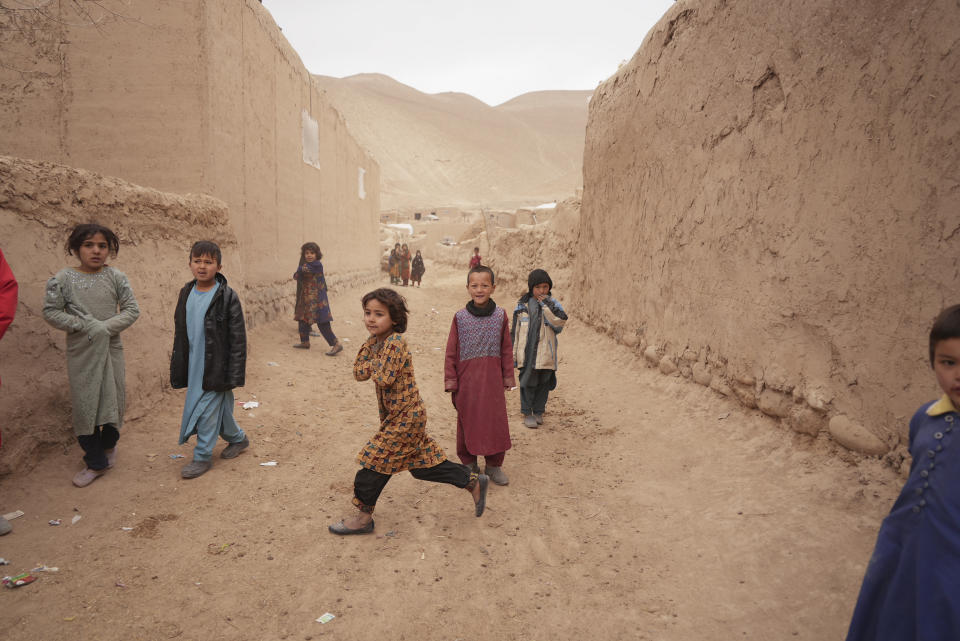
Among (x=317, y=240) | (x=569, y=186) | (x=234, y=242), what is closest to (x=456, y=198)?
(x=569, y=186)

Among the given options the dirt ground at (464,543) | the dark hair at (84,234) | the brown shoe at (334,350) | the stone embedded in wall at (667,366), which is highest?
the dark hair at (84,234)

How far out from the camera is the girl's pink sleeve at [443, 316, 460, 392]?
3.32 m

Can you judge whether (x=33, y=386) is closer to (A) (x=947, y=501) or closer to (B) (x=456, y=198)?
(A) (x=947, y=501)

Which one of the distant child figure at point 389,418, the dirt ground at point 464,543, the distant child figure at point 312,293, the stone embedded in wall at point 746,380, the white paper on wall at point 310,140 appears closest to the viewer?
the dirt ground at point 464,543

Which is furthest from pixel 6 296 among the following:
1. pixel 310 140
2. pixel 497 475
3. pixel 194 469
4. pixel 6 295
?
pixel 310 140

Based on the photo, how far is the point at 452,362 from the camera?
3.34 m

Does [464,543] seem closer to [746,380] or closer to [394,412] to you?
[394,412]

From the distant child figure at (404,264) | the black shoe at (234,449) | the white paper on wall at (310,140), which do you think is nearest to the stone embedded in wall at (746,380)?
the black shoe at (234,449)

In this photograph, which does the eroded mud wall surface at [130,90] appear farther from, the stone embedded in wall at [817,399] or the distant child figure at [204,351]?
the stone embedded in wall at [817,399]

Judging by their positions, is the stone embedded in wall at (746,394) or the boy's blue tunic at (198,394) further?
the stone embedded in wall at (746,394)

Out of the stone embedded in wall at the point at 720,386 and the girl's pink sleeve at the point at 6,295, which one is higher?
the girl's pink sleeve at the point at 6,295

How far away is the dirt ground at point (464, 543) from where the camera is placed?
2.14 m

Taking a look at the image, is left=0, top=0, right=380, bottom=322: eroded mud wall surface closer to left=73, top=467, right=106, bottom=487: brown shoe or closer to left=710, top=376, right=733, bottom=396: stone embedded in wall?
left=73, top=467, right=106, bottom=487: brown shoe

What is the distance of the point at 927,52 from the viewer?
2523 mm
